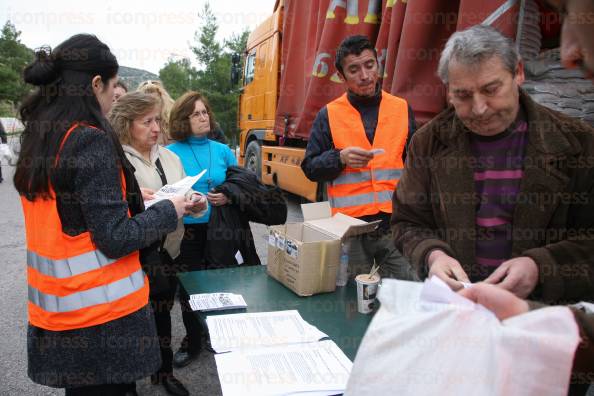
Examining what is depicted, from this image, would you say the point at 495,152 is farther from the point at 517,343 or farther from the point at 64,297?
the point at 64,297

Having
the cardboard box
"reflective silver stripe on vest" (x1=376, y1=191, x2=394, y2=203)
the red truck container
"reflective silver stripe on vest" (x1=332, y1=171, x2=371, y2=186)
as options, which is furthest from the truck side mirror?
the cardboard box

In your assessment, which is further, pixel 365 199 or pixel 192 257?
pixel 192 257

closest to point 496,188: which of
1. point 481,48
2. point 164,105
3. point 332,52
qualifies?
point 481,48

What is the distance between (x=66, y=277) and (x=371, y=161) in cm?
160

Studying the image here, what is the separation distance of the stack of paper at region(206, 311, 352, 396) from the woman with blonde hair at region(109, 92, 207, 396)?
24.6 inches

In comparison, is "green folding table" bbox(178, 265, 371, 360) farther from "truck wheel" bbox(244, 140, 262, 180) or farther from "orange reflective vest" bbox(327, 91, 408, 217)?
"truck wheel" bbox(244, 140, 262, 180)

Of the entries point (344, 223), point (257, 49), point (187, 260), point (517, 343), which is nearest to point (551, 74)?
point (344, 223)

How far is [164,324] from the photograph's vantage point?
A: 96.7 inches

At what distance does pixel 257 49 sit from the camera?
6.90 m

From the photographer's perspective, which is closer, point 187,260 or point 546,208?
point 546,208

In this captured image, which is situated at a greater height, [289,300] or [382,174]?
[382,174]

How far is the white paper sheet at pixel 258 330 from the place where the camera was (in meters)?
1.44

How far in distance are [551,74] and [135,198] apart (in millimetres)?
1848

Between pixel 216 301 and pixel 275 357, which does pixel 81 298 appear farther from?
pixel 275 357
